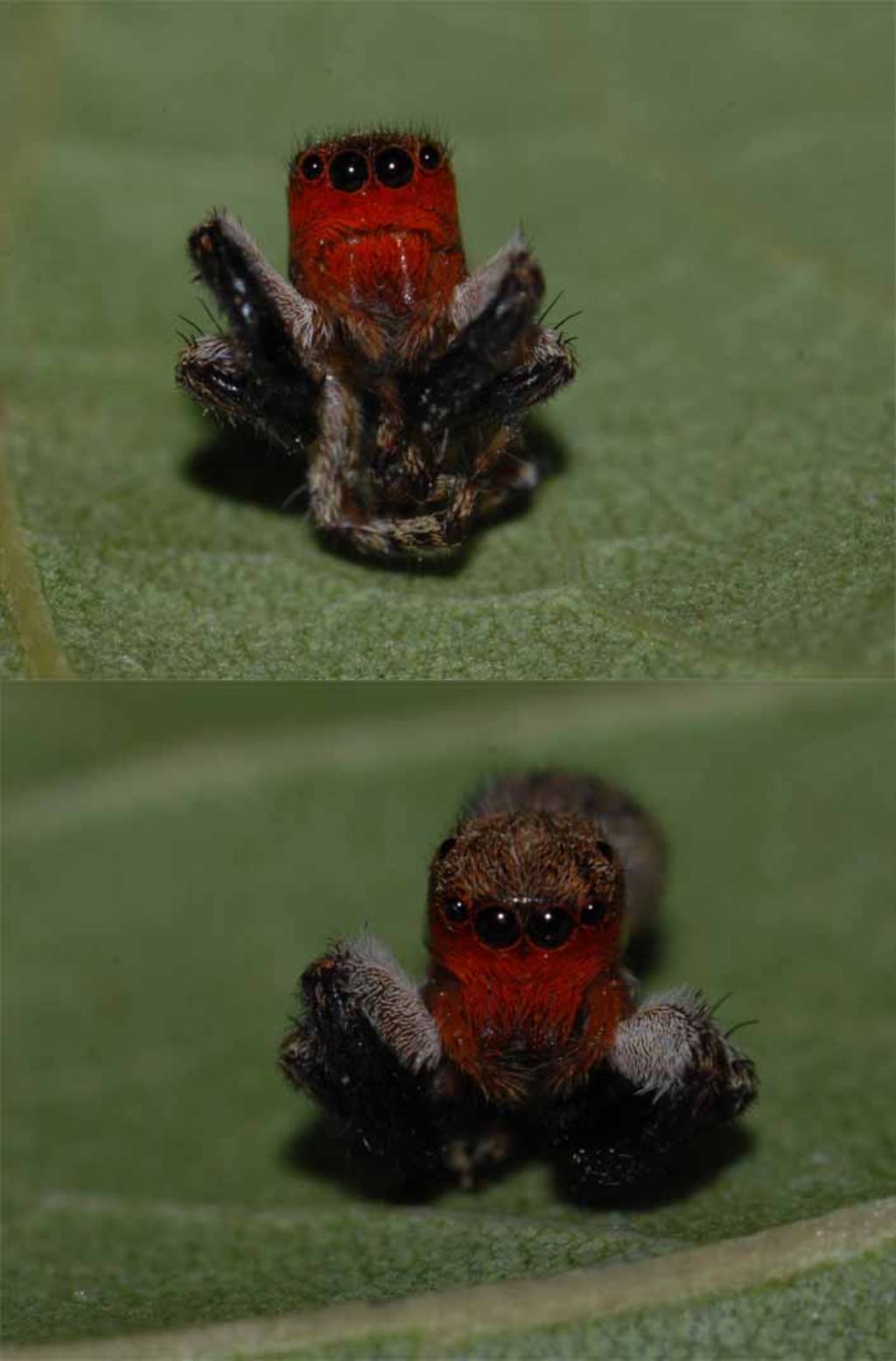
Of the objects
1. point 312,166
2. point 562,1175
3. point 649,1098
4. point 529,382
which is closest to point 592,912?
point 649,1098

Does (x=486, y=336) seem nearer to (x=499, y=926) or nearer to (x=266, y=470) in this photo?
(x=266, y=470)

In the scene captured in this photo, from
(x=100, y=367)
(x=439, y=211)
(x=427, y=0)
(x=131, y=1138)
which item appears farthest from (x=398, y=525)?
(x=427, y=0)

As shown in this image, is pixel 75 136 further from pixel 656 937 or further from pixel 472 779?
pixel 656 937

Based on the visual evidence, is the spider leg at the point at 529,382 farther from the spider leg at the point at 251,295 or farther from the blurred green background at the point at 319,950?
the blurred green background at the point at 319,950

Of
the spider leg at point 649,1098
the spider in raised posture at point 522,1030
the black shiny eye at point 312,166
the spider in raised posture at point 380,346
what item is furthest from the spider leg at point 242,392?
the spider leg at point 649,1098

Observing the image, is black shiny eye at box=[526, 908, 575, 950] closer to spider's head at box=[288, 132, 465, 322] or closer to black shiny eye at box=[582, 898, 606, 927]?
black shiny eye at box=[582, 898, 606, 927]
